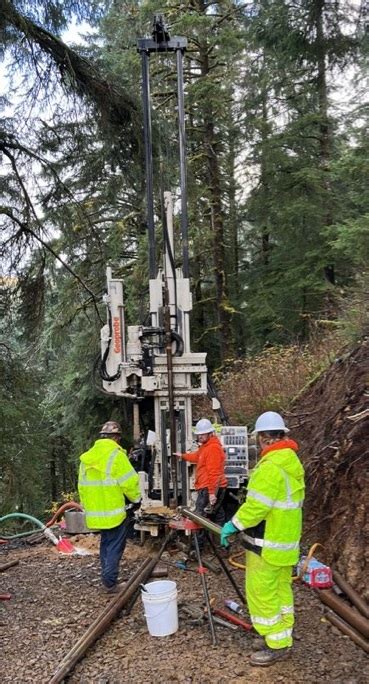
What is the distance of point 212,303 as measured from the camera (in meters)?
16.9

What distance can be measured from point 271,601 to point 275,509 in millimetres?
635

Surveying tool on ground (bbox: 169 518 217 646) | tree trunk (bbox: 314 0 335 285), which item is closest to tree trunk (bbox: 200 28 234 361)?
tree trunk (bbox: 314 0 335 285)

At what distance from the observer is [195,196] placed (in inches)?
488

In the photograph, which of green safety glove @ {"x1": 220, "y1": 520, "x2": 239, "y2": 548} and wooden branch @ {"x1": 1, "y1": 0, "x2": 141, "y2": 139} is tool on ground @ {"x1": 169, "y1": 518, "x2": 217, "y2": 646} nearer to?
green safety glove @ {"x1": 220, "y1": 520, "x2": 239, "y2": 548}

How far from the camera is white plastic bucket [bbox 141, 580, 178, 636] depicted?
439 centimetres

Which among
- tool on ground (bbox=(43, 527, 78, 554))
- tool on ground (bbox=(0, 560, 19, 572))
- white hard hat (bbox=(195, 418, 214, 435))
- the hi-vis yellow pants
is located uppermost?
white hard hat (bbox=(195, 418, 214, 435))

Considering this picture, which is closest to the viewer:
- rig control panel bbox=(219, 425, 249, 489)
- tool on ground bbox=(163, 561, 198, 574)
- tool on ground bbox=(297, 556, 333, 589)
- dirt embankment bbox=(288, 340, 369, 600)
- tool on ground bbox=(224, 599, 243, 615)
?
tool on ground bbox=(224, 599, 243, 615)

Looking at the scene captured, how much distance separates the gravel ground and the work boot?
4 cm

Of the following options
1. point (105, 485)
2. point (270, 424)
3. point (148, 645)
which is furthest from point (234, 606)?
point (270, 424)

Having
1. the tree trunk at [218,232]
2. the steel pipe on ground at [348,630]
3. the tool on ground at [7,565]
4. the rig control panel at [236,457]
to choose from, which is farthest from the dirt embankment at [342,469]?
the tree trunk at [218,232]

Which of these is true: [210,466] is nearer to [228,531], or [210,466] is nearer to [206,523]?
[206,523]

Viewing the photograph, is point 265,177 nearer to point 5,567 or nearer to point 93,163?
point 93,163

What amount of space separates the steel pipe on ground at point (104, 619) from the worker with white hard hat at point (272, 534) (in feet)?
4.13

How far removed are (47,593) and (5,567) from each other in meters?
1.00
